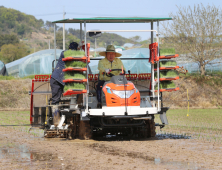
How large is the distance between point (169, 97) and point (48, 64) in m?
15.3

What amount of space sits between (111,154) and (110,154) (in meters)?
0.02

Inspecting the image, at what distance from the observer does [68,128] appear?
10.9 metres

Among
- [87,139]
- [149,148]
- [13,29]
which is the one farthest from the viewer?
[13,29]

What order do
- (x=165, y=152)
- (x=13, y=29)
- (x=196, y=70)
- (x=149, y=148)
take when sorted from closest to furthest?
1. (x=165, y=152)
2. (x=149, y=148)
3. (x=196, y=70)
4. (x=13, y=29)

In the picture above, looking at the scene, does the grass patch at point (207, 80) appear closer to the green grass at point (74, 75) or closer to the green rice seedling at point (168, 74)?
the green rice seedling at point (168, 74)

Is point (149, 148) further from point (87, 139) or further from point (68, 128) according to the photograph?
point (68, 128)

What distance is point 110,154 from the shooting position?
785cm

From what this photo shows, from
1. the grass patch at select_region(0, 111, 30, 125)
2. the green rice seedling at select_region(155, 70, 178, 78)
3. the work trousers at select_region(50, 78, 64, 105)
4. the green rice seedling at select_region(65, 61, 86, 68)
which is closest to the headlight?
the green rice seedling at select_region(65, 61, 86, 68)

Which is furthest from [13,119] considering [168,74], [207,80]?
[207,80]

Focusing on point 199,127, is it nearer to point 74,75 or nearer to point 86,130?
point 86,130

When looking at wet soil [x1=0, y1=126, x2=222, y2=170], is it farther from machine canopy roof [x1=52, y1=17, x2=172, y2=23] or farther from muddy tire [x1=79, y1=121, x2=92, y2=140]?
machine canopy roof [x1=52, y1=17, x2=172, y2=23]

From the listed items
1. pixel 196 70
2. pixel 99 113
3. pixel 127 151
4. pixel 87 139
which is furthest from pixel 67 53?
pixel 196 70

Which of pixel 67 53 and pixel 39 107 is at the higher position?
pixel 67 53

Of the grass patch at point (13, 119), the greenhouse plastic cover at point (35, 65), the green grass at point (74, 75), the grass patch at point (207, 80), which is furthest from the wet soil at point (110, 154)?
the greenhouse plastic cover at point (35, 65)
